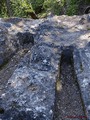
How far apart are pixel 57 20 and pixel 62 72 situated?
432 cm

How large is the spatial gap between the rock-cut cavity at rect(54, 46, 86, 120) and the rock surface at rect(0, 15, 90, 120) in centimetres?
32

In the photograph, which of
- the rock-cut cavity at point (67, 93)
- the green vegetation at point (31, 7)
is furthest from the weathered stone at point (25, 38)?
the green vegetation at point (31, 7)

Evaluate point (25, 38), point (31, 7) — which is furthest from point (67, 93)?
A: point (31, 7)

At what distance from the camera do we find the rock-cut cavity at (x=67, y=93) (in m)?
7.00

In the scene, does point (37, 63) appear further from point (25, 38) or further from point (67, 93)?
point (25, 38)

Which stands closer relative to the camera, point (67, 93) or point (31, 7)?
point (67, 93)

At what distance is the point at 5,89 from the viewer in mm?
7336

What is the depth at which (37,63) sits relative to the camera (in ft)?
27.3

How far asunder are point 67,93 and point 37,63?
143 cm

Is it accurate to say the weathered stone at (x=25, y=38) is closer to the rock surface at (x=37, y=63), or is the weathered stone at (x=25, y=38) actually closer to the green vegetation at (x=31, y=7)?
the rock surface at (x=37, y=63)

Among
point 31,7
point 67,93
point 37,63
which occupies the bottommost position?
point 67,93

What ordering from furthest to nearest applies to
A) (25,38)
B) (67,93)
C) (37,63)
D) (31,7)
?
1. (31,7)
2. (25,38)
3. (37,63)
4. (67,93)

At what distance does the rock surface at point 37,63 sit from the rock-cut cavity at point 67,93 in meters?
0.32

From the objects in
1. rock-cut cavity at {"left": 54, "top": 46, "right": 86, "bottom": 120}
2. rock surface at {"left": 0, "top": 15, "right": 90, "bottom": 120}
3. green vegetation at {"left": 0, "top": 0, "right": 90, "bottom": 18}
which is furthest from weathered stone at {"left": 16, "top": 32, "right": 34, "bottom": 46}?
green vegetation at {"left": 0, "top": 0, "right": 90, "bottom": 18}
